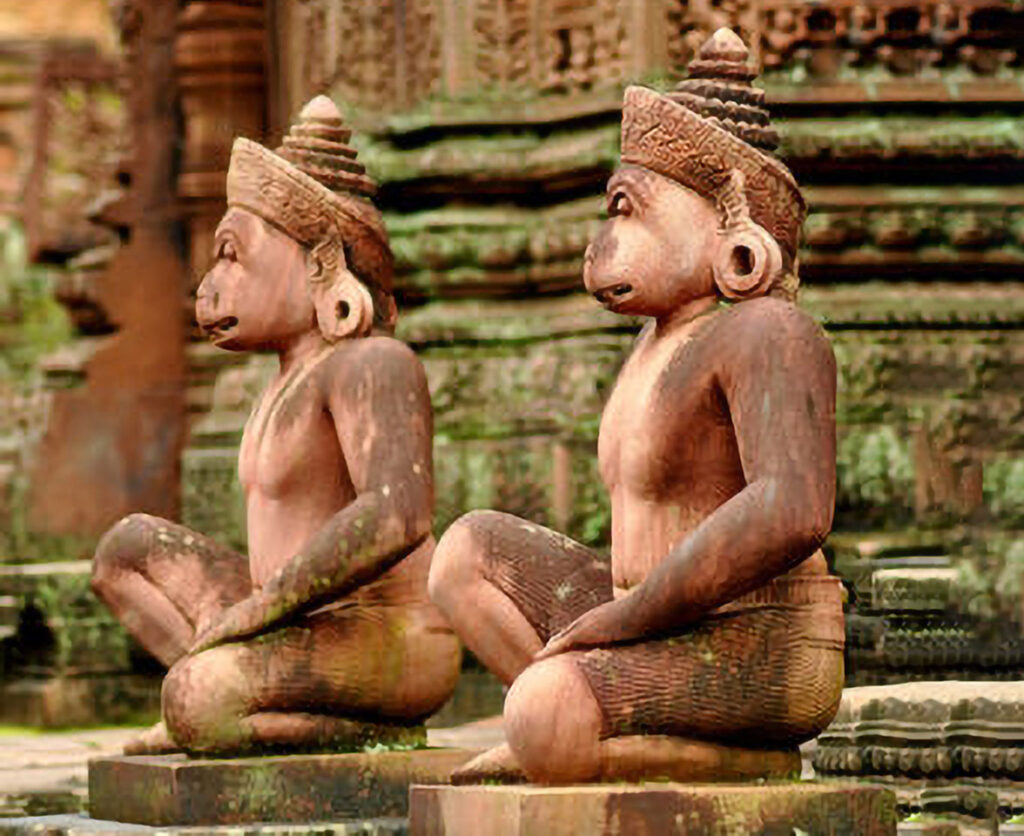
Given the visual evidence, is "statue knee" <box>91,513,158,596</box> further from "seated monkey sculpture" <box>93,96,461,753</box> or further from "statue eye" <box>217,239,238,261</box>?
"statue eye" <box>217,239,238,261</box>

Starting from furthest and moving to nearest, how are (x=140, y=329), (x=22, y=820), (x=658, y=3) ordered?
(x=140, y=329), (x=658, y=3), (x=22, y=820)

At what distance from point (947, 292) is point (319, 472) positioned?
3708 mm

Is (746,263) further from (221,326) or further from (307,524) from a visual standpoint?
(221,326)

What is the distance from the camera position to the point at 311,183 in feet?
23.9

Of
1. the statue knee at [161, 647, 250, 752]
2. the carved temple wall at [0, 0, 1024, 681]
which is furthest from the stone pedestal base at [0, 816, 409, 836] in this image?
the carved temple wall at [0, 0, 1024, 681]

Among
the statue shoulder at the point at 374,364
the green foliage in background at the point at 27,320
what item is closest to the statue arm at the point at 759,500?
the statue shoulder at the point at 374,364

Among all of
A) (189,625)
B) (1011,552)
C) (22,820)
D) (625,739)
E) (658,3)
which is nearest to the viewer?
(625,739)

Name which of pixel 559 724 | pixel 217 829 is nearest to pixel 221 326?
pixel 217 829

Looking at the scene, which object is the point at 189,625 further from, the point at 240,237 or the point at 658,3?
the point at 658,3

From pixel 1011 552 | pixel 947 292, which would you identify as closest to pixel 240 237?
pixel 1011 552

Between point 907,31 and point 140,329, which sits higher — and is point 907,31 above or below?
above

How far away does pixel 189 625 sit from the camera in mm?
7457

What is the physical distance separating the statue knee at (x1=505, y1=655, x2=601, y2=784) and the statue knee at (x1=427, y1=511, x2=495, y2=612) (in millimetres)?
452

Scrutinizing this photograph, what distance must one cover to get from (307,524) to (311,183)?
0.78m
